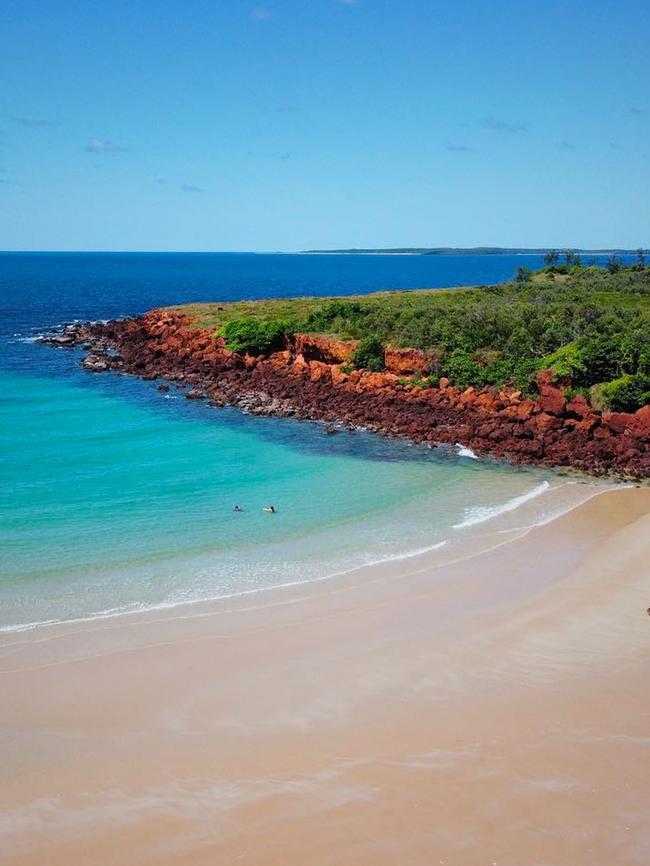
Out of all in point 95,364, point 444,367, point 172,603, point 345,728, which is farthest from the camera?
point 95,364

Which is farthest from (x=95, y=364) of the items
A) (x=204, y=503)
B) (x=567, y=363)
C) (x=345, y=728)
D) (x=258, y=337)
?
(x=345, y=728)

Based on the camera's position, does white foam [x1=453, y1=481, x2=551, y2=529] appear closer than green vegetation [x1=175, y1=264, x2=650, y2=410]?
Yes

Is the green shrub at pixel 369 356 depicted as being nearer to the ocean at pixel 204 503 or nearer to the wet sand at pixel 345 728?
the ocean at pixel 204 503

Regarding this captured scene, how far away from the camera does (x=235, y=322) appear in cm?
4819

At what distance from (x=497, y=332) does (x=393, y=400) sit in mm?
9201

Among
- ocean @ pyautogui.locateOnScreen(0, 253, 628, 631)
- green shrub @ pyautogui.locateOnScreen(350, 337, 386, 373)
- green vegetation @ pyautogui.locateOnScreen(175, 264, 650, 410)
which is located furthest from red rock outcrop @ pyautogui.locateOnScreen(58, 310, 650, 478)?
ocean @ pyautogui.locateOnScreen(0, 253, 628, 631)

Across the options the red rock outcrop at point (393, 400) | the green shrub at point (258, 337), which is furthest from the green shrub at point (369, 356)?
the green shrub at point (258, 337)

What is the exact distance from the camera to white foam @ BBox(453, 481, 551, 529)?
22281 mm

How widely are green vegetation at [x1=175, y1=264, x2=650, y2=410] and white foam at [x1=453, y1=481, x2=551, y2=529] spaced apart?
1025 cm

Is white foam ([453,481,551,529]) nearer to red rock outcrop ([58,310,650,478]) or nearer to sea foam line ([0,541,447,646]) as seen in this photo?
sea foam line ([0,541,447,646])

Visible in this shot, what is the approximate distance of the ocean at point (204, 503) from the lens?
59.0ft

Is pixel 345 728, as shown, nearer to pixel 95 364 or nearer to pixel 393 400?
pixel 393 400

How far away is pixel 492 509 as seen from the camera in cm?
2344

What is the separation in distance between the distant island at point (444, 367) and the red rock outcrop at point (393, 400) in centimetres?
8
